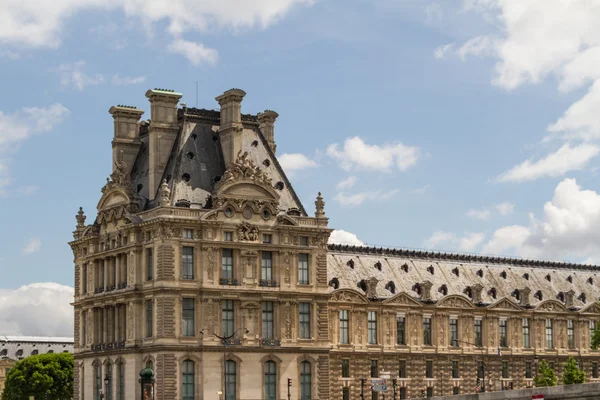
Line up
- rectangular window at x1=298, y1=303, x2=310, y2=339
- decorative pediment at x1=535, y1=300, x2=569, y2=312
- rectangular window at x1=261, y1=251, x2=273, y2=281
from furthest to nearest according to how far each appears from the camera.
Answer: decorative pediment at x1=535, y1=300, x2=569, y2=312 < rectangular window at x1=298, y1=303, x2=310, y2=339 < rectangular window at x1=261, y1=251, x2=273, y2=281

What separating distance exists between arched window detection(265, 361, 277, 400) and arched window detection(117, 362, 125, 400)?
41.8ft

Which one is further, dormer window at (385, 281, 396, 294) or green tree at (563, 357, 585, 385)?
dormer window at (385, 281, 396, 294)

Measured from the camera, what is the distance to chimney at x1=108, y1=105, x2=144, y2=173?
12731 centimetres

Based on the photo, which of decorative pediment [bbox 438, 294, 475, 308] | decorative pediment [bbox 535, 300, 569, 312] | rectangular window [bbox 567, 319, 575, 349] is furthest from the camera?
rectangular window [bbox 567, 319, 575, 349]

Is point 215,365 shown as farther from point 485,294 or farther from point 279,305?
point 485,294

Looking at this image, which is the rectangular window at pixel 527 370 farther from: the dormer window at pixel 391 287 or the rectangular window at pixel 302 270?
the rectangular window at pixel 302 270

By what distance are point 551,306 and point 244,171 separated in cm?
4490

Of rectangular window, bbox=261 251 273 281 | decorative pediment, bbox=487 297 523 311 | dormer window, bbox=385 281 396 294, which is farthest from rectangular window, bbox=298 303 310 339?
decorative pediment, bbox=487 297 523 311

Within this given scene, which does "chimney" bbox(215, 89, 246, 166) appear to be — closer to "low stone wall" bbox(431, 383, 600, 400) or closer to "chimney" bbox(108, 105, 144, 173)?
"chimney" bbox(108, 105, 144, 173)

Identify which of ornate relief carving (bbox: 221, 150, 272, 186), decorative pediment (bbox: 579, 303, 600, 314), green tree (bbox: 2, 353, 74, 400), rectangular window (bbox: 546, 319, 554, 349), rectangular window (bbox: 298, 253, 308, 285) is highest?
ornate relief carving (bbox: 221, 150, 272, 186)

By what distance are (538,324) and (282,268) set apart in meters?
38.6

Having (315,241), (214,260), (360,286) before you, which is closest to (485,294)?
(360,286)

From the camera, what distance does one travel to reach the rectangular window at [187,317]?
115688 mm

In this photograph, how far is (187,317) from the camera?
116 m
